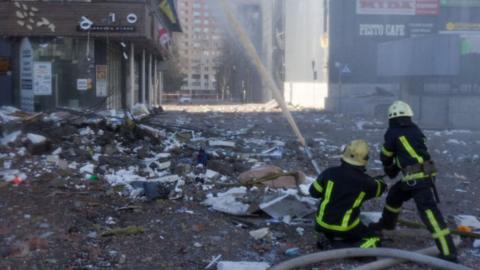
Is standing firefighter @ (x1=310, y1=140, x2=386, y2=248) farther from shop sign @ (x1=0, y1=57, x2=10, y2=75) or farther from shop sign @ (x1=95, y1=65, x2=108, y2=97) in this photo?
shop sign @ (x1=0, y1=57, x2=10, y2=75)

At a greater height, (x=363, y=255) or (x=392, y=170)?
(x=392, y=170)

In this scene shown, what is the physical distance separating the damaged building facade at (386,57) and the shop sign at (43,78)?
1157 centimetres

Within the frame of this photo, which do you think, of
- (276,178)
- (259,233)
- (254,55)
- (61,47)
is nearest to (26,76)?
(61,47)

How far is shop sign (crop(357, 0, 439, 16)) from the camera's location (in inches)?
1297

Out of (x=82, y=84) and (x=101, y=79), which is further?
(x=101, y=79)

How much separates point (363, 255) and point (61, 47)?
53.1 feet

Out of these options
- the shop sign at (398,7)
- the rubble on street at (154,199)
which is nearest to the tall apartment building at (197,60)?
the shop sign at (398,7)

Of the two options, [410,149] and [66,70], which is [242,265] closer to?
[410,149]

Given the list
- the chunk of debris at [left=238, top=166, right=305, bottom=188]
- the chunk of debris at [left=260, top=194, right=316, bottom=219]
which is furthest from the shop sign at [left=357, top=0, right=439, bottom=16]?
the chunk of debris at [left=260, top=194, right=316, bottom=219]

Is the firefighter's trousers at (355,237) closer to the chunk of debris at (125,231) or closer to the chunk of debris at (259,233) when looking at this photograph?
the chunk of debris at (259,233)

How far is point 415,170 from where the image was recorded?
5219 mm

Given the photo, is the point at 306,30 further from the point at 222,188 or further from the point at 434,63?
the point at 222,188

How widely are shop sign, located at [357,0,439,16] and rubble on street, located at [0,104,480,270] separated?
21861 millimetres

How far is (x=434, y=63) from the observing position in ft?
66.2
